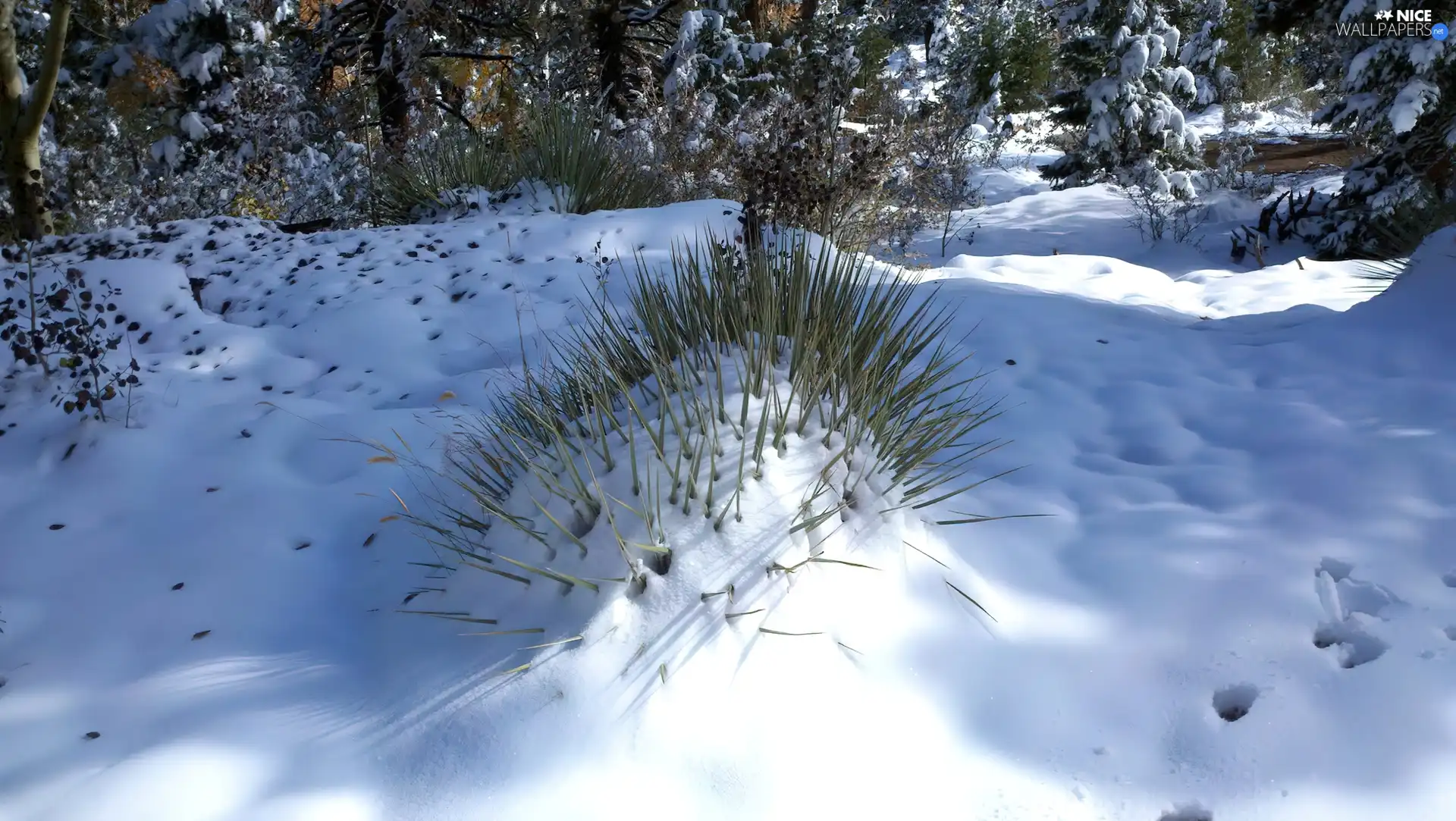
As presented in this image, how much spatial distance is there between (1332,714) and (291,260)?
5.14 metres

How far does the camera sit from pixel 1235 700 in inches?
71.1

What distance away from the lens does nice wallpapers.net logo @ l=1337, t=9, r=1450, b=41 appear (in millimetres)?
6926

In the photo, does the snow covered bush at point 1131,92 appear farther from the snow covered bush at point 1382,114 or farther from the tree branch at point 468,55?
the tree branch at point 468,55

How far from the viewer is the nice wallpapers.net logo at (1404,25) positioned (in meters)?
6.93

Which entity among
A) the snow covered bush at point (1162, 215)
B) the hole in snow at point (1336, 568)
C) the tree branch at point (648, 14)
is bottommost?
the snow covered bush at point (1162, 215)

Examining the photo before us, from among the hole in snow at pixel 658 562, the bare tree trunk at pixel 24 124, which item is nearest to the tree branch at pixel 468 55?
the bare tree trunk at pixel 24 124

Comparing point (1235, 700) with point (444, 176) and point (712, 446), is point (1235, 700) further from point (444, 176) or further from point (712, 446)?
point (444, 176)

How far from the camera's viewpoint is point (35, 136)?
5258mm

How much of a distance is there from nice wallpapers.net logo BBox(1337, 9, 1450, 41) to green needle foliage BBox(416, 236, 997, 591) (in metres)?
6.87

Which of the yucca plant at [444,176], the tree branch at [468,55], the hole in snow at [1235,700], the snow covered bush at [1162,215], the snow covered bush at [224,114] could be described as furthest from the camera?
the tree branch at [468,55]

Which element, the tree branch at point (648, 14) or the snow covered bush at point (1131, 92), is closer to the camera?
the snow covered bush at point (1131, 92)

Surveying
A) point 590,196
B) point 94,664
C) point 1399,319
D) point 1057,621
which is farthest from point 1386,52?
point 94,664

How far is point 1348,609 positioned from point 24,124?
22.4 ft

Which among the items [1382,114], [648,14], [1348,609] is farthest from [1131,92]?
[1348,609]
